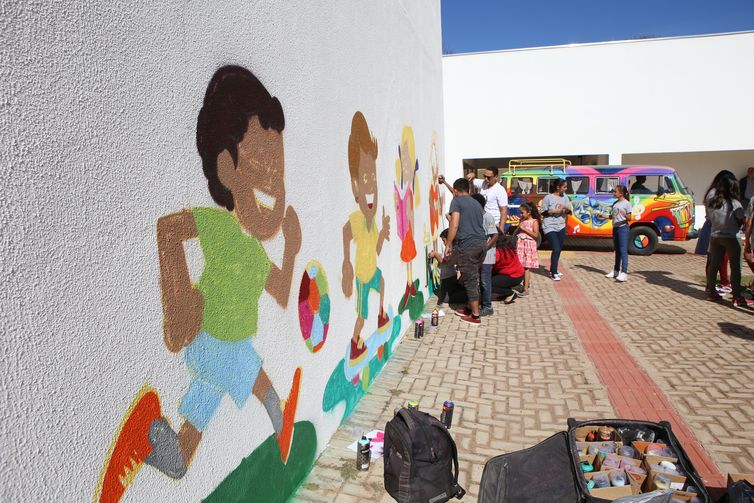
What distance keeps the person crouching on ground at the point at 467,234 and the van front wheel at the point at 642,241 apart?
7.61 meters

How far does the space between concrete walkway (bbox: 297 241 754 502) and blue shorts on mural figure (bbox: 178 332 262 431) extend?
1.03 meters

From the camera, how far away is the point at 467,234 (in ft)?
19.8

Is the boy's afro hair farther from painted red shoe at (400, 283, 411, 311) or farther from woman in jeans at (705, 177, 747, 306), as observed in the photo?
woman in jeans at (705, 177, 747, 306)

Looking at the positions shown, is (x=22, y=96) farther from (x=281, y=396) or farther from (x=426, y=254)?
(x=426, y=254)

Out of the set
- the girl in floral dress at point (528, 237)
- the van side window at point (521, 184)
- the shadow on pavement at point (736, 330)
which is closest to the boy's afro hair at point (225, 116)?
the shadow on pavement at point (736, 330)

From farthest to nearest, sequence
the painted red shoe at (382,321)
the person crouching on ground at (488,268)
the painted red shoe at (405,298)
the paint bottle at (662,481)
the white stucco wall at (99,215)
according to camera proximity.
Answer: the person crouching on ground at (488,268) < the painted red shoe at (405,298) < the painted red shoe at (382,321) < the paint bottle at (662,481) < the white stucco wall at (99,215)

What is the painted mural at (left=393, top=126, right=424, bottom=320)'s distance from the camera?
5.44 meters

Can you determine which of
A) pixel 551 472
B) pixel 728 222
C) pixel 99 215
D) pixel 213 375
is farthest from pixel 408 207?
pixel 99 215

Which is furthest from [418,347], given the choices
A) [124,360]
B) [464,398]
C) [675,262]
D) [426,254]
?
[675,262]

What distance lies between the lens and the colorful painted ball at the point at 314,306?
2846 mm

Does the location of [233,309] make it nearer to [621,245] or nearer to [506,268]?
[506,268]

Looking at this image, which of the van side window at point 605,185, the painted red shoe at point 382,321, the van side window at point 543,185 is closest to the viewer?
the painted red shoe at point 382,321

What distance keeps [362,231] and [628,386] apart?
2.82 meters

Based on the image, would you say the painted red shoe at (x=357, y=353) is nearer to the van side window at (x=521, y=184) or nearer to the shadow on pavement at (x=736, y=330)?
the shadow on pavement at (x=736, y=330)
